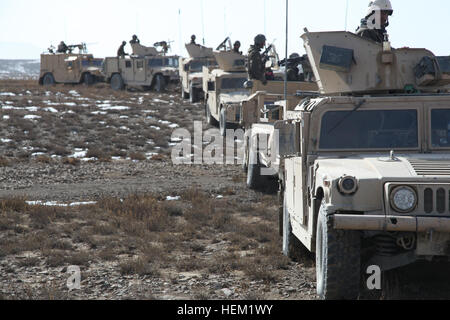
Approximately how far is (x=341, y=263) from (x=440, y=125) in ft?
6.00

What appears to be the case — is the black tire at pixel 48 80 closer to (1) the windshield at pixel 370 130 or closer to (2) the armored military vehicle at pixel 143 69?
(2) the armored military vehicle at pixel 143 69

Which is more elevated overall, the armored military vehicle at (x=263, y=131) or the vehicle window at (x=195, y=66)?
the vehicle window at (x=195, y=66)

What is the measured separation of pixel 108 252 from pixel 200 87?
21322 millimetres

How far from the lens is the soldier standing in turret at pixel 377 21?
7.61 metres

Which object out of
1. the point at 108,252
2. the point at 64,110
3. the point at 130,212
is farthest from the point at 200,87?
the point at 108,252

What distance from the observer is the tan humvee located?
5.05 meters

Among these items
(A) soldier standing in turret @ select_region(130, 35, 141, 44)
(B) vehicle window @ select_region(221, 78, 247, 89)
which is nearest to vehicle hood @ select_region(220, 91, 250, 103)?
(B) vehicle window @ select_region(221, 78, 247, 89)

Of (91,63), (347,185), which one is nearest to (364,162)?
(347,185)

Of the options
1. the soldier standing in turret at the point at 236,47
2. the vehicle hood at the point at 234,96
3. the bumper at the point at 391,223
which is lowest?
the bumper at the point at 391,223

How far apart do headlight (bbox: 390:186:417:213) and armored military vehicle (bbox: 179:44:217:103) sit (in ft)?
76.2

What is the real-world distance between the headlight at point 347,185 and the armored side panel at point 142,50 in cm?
3099

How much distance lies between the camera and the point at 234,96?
18766 mm

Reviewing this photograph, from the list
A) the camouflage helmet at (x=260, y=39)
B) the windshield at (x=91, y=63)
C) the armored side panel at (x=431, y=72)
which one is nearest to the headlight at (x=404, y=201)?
the armored side panel at (x=431, y=72)
